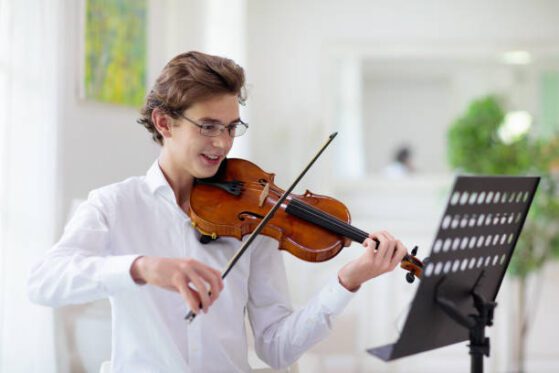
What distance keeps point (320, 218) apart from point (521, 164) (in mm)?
2818

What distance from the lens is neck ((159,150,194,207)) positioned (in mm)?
1683

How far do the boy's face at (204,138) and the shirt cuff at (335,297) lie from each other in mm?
345

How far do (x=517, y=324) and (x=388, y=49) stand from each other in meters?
1.82

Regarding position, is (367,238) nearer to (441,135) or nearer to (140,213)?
(140,213)

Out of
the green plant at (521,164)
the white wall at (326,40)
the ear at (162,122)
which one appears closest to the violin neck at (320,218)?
the ear at (162,122)

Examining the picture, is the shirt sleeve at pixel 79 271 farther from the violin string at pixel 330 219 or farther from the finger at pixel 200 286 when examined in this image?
the violin string at pixel 330 219

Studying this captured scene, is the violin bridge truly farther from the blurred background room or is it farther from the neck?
the blurred background room

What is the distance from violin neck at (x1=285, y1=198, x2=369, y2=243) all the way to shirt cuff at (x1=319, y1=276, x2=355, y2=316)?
10cm

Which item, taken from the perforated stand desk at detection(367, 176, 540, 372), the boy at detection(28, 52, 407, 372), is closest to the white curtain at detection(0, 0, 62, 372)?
the boy at detection(28, 52, 407, 372)

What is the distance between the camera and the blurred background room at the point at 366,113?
2793 mm

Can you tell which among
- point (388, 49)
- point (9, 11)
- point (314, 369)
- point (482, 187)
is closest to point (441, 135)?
point (388, 49)

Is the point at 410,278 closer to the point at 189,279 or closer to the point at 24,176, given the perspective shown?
the point at 189,279

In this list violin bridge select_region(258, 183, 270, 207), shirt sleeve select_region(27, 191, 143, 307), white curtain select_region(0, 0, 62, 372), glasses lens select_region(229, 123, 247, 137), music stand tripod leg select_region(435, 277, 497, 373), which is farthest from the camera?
white curtain select_region(0, 0, 62, 372)

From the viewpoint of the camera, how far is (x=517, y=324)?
434 centimetres
